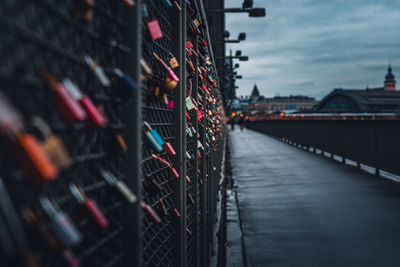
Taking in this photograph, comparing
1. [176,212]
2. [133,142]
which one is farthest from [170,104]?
[133,142]

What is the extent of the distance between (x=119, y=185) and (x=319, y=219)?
6.84 metres

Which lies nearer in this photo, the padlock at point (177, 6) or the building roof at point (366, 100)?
the padlock at point (177, 6)

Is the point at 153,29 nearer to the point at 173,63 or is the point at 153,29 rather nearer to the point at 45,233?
the point at 173,63

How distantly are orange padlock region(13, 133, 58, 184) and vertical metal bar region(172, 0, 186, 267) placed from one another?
2028 millimetres

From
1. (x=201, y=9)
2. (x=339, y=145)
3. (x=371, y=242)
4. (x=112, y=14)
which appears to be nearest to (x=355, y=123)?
(x=339, y=145)

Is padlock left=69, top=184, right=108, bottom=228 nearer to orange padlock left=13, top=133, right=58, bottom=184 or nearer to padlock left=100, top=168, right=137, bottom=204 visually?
padlock left=100, top=168, right=137, bottom=204

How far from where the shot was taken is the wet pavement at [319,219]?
5.86 meters

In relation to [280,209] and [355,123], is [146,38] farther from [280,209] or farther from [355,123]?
[355,123]

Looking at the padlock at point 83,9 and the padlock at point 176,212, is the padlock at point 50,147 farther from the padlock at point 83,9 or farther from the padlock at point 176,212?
the padlock at point 176,212

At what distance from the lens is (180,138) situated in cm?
306

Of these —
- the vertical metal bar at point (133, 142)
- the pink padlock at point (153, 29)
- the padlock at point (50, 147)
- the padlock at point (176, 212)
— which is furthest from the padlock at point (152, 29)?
the padlock at point (176, 212)

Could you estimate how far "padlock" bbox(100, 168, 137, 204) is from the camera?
1.64 m

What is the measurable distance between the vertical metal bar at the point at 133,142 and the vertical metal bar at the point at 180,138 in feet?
3.83

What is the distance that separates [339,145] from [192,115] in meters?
15.2
